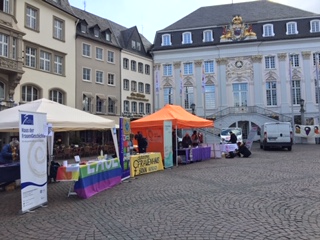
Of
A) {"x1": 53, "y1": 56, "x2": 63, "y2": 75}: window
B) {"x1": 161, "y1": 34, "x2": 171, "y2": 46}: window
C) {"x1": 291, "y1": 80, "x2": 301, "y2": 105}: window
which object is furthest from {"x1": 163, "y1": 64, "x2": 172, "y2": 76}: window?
{"x1": 53, "y1": 56, "x2": 63, "y2": 75}: window

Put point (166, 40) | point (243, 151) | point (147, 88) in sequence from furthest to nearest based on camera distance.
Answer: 1. point (166, 40)
2. point (147, 88)
3. point (243, 151)

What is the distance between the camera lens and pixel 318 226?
589 centimetres

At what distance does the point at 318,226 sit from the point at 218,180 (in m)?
5.54

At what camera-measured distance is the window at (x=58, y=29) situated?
30.3 meters

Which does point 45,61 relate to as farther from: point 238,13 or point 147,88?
point 238,13

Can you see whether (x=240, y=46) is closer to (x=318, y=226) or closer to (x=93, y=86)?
(x=93, y=86)

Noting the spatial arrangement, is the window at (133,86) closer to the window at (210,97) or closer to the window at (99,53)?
the window at (99,53)

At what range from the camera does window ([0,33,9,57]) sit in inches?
933

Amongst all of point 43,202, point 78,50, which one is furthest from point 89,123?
point 78,50

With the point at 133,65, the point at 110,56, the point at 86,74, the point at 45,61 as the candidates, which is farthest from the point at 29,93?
the point at 133,65

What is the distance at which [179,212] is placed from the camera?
7.08m

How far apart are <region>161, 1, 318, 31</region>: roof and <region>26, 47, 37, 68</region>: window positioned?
23397 millimetres

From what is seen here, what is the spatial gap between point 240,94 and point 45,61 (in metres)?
25.3

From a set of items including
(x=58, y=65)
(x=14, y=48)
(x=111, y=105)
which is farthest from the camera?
(x=111, y=105)
